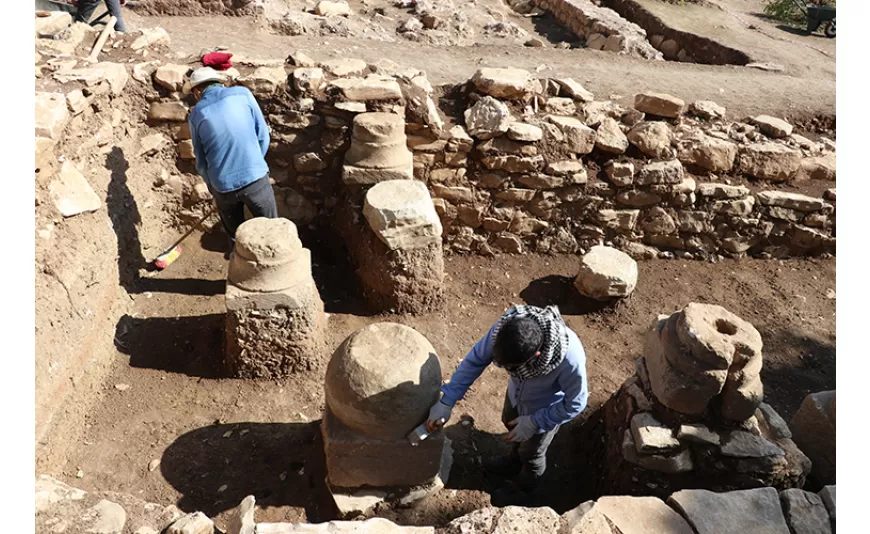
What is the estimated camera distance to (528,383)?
11.8 feet

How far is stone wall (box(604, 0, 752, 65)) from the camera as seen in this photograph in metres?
10.3

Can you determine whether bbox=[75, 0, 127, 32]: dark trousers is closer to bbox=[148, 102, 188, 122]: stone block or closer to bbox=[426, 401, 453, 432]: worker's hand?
bbox=[148, 102, 188, 122]: stone block

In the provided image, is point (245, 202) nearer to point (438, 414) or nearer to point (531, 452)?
point (438, 414)

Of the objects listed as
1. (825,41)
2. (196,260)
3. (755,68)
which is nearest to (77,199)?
(196,260)

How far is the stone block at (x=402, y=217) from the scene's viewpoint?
16.8ft

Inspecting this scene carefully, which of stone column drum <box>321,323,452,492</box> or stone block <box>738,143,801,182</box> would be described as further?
stone block <box>738,143,801,182</box>

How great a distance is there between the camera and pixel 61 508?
2957 mm

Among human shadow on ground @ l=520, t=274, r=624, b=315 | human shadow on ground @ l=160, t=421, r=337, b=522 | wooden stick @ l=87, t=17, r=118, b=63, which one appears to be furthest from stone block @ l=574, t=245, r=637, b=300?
wooden stick @ l=87, t=17, r=118, b=63

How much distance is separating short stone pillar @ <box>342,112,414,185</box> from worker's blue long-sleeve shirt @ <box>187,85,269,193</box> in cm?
81

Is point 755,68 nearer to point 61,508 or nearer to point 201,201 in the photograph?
point 201,201

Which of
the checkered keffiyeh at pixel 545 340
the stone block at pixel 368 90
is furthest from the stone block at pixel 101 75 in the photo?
the checkered keffiyeh at pixel 545 340

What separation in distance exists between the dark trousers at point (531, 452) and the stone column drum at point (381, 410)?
1.85ft

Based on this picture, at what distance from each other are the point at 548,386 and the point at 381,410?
98cm

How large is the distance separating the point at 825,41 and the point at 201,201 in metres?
11.5
